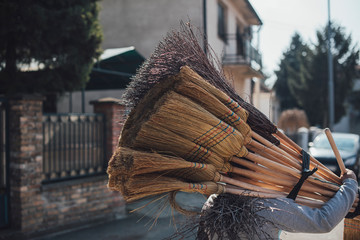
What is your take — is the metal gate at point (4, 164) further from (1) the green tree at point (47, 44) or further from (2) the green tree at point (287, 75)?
(2) the green tree at point (287, 75)

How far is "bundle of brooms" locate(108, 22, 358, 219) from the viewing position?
198 cm

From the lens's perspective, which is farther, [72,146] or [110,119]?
[110,119]

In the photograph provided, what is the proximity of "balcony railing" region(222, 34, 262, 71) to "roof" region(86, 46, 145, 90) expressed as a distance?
4.86 meters

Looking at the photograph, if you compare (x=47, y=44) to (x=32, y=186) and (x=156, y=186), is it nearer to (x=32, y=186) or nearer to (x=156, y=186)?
(x=32, y=186)

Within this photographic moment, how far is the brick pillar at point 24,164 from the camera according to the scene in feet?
16.6

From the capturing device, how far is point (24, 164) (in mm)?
5105

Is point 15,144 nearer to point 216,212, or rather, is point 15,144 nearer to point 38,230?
point 38,230

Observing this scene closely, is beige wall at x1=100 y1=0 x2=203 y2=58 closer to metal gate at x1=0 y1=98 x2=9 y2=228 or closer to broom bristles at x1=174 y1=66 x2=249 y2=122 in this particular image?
metal gate at x1=0 y1=98 x2=9 y2=228

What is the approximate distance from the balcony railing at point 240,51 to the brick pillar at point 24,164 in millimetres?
9138

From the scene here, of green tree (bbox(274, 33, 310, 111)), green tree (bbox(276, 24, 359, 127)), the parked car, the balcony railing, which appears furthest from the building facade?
green tree (bbox(274, 33, 310, 111))

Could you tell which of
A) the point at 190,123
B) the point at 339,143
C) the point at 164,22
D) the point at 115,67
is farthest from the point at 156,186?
the point at 339,143

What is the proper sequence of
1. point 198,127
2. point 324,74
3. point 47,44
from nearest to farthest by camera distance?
point 198,127
point 47,44
point 324,74

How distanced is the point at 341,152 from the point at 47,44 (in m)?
9.29

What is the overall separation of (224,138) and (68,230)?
4.41 m
